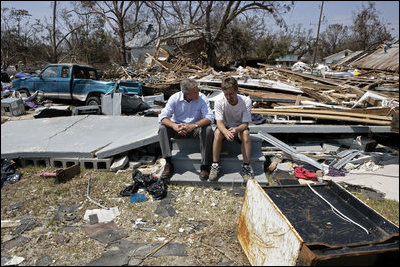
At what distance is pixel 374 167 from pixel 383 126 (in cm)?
107

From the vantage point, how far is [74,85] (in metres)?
9.27

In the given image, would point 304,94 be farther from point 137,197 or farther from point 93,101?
point 93,101

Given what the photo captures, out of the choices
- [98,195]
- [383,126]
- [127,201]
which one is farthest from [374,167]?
[98,195]

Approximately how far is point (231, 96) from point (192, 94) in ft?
1.92

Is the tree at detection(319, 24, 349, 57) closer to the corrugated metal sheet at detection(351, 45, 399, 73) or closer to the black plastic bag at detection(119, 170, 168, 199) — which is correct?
the corrugated metal sheet at detection(351, 45, 399, 73)

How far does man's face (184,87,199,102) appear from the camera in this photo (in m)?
3.93

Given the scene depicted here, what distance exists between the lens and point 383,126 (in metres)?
5.05

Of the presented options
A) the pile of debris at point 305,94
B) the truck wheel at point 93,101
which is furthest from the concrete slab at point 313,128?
the truck wheel at point 93,101

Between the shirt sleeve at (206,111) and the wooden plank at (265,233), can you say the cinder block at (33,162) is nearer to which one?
the shirt sleeve at (206,111)

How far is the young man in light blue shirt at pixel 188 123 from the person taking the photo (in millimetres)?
3875

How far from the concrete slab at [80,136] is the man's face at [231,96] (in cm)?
143

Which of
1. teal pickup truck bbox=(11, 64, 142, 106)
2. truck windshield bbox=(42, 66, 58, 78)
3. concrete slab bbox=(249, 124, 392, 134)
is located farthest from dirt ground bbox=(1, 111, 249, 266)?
truck windshield bbox=(42, 66, 58, 78)

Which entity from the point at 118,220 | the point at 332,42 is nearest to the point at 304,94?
the point at 118,220

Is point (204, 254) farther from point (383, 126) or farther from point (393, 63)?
point (393, 63)
